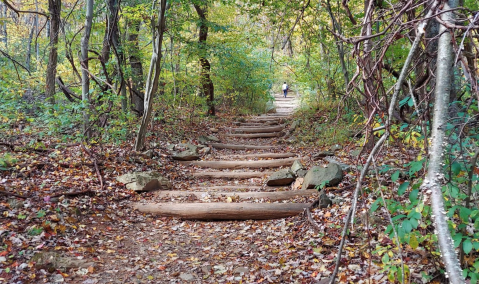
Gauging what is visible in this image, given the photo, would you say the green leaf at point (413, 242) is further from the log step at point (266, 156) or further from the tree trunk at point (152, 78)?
the tree trunk at point (152, 78)

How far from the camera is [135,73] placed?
9.61 meters

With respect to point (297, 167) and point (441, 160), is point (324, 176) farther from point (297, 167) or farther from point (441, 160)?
point (441, 160)

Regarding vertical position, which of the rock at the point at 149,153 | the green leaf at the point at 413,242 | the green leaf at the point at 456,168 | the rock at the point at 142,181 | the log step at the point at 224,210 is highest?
the green leaf at the point at 456,168

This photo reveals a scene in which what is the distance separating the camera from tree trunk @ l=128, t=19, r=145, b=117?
30.4ft

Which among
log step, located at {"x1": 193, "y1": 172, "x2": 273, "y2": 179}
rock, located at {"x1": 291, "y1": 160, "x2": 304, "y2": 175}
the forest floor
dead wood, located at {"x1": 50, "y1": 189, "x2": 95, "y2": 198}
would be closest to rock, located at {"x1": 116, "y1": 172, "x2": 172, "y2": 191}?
the forest floor

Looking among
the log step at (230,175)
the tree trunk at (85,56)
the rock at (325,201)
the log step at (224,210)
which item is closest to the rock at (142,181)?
the log step at (224,210)

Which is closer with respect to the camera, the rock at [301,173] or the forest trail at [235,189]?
the forest trail at [235,189]

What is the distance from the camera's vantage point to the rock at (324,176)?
5121 mm

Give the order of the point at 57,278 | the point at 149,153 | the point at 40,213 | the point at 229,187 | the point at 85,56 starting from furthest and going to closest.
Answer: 1. the point at 149,153
2. the point at 85,56
3. the point at 229,187
4. the point at 40,213
5. the point at 57,278

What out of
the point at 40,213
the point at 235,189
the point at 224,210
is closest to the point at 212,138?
the point at 235,189

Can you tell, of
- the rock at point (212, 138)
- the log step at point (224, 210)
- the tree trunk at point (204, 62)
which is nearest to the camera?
the log step at point (224, 210)

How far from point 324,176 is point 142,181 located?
10.9 feet

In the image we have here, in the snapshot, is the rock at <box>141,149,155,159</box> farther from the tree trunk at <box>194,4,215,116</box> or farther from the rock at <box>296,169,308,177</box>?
the tree trunk at <box>194,4,215,116</box>

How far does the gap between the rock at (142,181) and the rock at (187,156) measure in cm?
170
